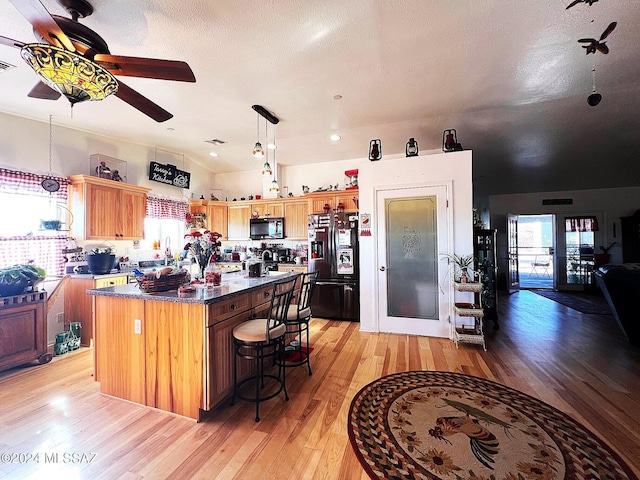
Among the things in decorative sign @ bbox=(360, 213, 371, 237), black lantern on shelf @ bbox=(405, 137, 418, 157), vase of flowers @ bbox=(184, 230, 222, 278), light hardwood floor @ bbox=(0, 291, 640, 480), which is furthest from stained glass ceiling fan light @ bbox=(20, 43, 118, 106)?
black lantern on shelf @ bbox=(405, 137, 418, 157)

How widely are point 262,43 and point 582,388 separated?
4.18m

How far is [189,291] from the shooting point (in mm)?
2152

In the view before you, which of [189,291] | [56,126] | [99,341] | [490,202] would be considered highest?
[56,126]

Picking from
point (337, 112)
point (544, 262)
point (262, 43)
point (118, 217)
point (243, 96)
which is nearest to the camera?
point (262, 43)

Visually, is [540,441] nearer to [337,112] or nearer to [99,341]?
[99,341]

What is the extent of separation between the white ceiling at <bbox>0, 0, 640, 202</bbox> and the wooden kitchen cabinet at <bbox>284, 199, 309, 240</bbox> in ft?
4.01

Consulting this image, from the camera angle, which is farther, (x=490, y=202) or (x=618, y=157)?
(x=490, y=202)

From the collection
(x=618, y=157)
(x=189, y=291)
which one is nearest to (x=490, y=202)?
(x=618, y=157)

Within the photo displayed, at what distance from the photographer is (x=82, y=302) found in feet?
11.9

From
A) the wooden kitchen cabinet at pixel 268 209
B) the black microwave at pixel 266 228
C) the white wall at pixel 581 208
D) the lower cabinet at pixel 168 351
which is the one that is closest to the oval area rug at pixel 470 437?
the lower cabinet at pixel 168 351

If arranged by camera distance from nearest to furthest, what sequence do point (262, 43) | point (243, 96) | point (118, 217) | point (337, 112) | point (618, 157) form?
point (262, 43) → point (243, 96) → point (337, 112) → point (118, 217) → point (618, 157)

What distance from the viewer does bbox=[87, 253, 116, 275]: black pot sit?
3.66 m

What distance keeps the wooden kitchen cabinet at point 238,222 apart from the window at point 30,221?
9.52 feet

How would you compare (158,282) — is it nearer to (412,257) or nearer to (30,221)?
(30,221)
